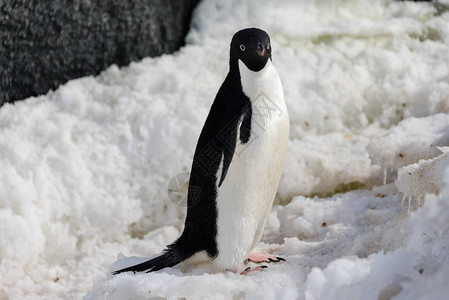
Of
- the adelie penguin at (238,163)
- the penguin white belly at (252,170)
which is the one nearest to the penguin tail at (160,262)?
the adelie penguin at (238,163)

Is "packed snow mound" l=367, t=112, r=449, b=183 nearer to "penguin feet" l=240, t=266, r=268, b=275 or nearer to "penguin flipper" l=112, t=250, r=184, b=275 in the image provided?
"penguin feet" l=240, t=266, r=268, b=275

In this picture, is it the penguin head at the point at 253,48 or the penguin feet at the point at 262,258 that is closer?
the penguin head at the point at 253,48

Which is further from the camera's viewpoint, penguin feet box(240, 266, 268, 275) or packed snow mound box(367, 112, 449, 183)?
packed snow mound box(367, 112, 449, 183)

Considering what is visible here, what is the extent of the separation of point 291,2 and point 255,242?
176 cm

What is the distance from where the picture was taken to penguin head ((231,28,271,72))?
1556 millimetres

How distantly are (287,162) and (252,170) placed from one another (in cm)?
80

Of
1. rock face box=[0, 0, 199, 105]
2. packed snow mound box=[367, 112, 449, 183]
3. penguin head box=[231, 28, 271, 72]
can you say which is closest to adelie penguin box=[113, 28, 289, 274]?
penguin head box=[231, 28, 271, 72]

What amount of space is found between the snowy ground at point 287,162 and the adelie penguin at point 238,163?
0.28 feet

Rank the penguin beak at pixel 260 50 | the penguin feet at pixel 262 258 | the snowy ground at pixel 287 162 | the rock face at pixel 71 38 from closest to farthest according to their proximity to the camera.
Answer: the snowy ground at pixel 287 162 → the penguin beak at pixel 260 50 → the penguin feet at pixel 262 258 → the rock face at pixel 71 38

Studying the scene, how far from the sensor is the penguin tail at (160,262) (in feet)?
5.32

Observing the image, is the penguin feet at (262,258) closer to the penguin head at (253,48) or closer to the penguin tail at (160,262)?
the penguin tail at (160,262)

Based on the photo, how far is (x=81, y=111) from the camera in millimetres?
2471

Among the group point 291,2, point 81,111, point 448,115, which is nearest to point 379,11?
point 291,2

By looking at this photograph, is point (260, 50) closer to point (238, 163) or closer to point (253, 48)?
point (253, 48)
